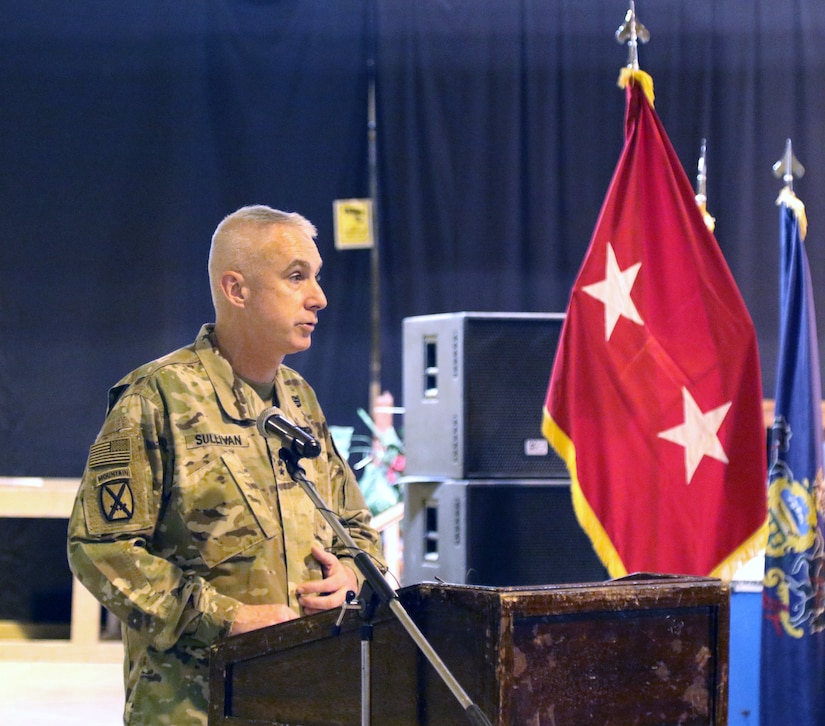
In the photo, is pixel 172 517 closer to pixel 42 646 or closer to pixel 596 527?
pixel 596 527

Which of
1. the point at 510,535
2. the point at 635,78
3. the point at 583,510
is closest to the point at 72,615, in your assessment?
the point at 510,535

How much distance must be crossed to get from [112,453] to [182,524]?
0.16 m

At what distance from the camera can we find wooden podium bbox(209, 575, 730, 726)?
134 cm

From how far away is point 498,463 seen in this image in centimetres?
357

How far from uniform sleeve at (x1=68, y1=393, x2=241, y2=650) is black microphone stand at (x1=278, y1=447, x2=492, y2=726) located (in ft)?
1.06

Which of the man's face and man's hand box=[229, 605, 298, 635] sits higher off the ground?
the man's face

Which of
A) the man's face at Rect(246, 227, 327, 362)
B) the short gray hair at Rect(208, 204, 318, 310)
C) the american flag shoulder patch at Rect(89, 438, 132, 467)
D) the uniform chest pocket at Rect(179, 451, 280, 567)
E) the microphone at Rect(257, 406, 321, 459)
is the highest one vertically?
the short gray hair at Rect(208, 204, 318, 310)

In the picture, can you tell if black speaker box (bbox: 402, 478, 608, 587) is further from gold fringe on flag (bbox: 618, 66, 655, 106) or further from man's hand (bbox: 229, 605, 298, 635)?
man's hand (bbox: 229, 605, 298, 635)

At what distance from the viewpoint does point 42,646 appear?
5828mm

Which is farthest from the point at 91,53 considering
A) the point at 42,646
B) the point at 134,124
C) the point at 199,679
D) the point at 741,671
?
the point at 199,679

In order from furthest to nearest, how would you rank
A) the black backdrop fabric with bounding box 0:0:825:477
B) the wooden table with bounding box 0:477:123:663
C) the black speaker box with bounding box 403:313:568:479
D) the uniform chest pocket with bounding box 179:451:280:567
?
the black backdrop fabric with bounding box 0:0:825:477 < the wooden table with bounding box 0:477:123:663 < the black speaker box with bounding box 403:313:568:479 < the uniform chest pocket with bounding box 179:451:280:567

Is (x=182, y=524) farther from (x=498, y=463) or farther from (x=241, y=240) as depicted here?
(x=498, y=463)

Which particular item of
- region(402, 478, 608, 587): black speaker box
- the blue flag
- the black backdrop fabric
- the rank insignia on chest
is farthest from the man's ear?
the black backdrop fabric

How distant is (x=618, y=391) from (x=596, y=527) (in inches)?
15.2
